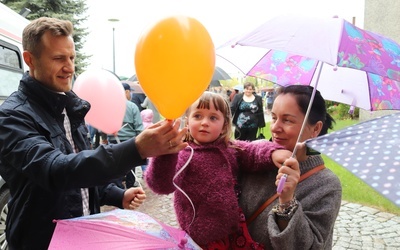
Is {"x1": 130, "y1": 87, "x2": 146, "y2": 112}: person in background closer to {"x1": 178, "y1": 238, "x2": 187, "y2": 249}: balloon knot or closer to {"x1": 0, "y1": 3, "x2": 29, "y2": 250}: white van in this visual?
{"x1": 0, "y1": 3, "x2": 29, "y2": 250}: white van

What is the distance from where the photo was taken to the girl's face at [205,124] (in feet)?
6.13

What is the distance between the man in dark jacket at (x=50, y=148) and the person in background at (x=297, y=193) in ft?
1.71

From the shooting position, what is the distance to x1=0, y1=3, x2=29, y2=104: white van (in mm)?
4414

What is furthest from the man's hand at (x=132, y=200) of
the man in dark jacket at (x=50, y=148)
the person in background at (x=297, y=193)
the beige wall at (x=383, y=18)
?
the beige wall at (x=383, y=18)

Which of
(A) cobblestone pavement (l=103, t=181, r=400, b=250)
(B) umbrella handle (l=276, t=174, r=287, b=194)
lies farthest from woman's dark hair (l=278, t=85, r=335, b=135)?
(A) cobblestone pavement (l=103, t=181, r=400, b=250)

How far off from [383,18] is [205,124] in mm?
11965

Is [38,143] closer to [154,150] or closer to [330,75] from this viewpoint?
[154,150]

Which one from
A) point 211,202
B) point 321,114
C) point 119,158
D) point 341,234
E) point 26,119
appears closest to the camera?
point 119,158

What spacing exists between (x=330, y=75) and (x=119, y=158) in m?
1.53

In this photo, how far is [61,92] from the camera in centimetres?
180

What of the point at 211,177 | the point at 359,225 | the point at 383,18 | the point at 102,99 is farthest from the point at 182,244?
the point at 383,18

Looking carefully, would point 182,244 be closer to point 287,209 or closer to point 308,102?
point 287,209

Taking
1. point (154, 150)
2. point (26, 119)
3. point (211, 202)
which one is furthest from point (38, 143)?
point (211, 202)

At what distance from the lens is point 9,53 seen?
4.64 metres
